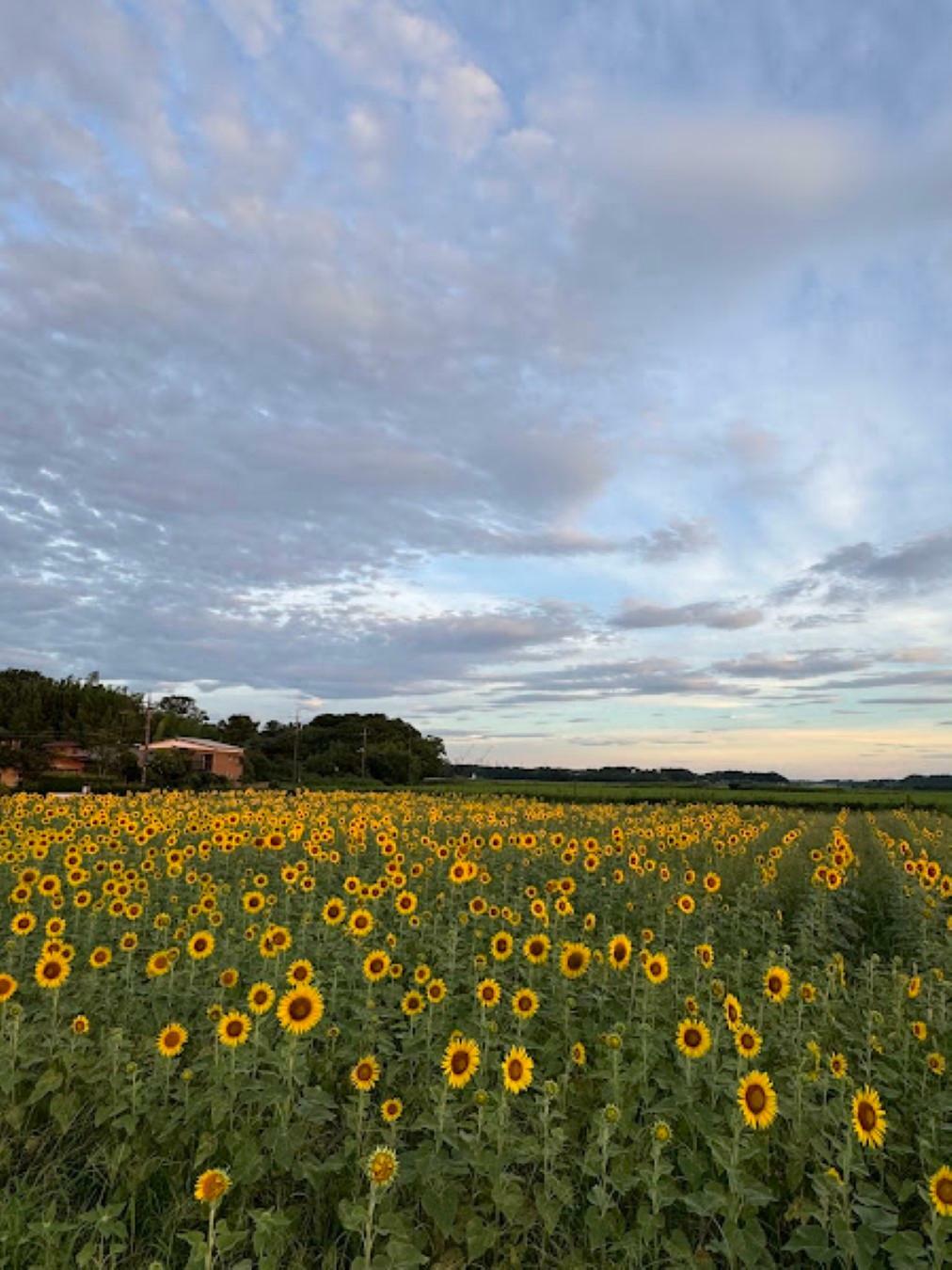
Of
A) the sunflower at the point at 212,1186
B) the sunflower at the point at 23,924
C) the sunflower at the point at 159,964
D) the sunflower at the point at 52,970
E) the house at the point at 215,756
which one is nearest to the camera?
Answer: the sunflower at the point at 212,1186

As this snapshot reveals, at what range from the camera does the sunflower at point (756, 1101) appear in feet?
11.9

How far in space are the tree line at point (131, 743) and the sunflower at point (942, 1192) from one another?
4901 centimetres

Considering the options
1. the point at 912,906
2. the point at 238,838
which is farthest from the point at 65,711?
the point at 912,906

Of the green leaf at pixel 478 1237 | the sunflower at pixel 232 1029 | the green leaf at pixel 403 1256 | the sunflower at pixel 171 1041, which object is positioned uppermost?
the sunflower at pixel 232 1029

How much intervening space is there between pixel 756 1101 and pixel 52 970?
3889 millimetres

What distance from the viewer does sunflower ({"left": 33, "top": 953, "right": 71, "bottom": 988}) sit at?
5.11 meters

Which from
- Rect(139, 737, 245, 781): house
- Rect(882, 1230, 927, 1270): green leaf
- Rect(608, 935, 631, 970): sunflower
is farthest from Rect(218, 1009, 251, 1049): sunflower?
Rect(139, 737, 245, 781): house

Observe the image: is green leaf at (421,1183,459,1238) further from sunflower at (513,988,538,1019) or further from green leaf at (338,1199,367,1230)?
sunflower at (513,988,538,1019)

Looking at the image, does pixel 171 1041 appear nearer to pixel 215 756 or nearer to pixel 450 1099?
pixel 450 1099

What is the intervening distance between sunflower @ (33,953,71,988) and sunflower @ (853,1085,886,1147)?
4.13m

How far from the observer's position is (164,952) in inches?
222

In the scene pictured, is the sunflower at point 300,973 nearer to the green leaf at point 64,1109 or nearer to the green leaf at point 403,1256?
the green leaf at point 64,1109

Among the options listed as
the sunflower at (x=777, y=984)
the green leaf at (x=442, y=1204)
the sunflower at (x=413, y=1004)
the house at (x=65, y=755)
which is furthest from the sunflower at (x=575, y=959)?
the house at (x=65, y=755)

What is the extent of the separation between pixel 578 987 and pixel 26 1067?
3432 millimetres
